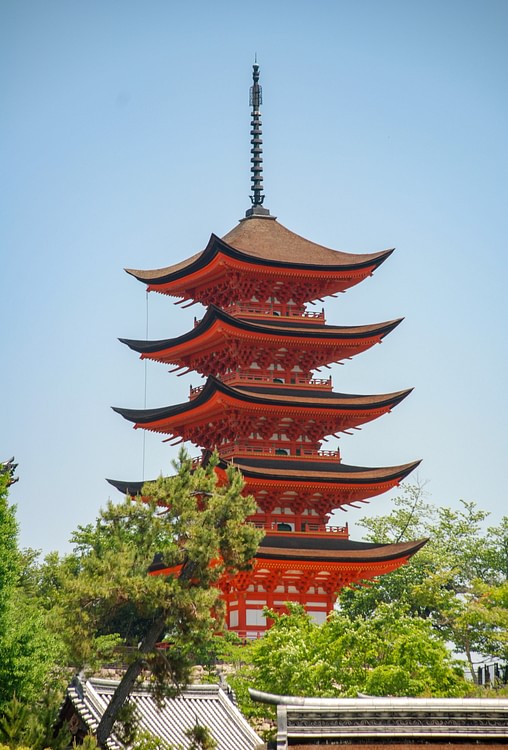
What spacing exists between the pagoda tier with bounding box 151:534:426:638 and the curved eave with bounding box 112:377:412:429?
17.9 feet

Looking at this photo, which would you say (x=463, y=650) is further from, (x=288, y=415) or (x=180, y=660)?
(x=180, y=660)

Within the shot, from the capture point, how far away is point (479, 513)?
69688 millimetres

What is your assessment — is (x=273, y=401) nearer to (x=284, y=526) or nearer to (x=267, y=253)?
(x=284, y=526)

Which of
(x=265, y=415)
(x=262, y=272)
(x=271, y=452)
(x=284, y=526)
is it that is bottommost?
(x=284, y=526)

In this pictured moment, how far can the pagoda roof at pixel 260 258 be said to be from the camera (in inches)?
2197

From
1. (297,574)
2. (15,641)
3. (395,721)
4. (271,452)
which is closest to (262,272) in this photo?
(271,452)

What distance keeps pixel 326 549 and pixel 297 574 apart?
71.0 inches

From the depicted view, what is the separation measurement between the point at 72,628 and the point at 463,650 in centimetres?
2992

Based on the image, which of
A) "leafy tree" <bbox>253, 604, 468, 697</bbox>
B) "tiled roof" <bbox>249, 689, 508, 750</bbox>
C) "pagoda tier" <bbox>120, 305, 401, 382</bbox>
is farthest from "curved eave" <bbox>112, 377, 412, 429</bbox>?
"tiled roof" <bbox>249, 689, 508, 750</bbox>

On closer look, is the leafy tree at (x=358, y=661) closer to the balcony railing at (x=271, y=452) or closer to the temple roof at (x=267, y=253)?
the balcony railing at (x=271, y=452)

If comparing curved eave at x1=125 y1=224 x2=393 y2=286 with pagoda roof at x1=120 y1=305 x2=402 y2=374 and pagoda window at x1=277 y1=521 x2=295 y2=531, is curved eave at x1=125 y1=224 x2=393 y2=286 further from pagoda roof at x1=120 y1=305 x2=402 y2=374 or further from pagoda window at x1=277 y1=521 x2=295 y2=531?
pagoda window at x1=277 y1=521 x2=295 y2=531

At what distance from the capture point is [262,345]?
5566 centimetres

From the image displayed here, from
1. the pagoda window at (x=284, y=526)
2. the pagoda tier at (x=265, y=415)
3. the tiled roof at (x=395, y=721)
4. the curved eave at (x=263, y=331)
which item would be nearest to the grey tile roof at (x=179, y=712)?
the tiled roof at (x=395, y=721)

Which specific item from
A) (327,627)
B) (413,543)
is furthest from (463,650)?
(327,627)
